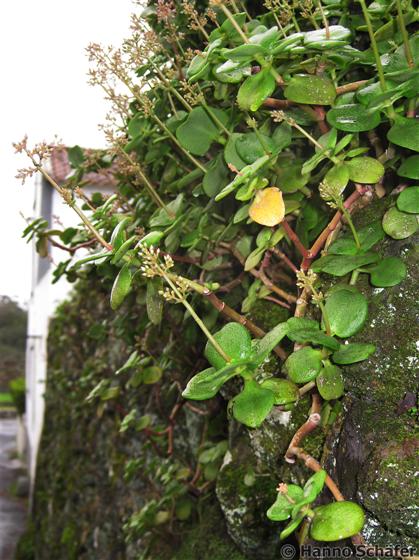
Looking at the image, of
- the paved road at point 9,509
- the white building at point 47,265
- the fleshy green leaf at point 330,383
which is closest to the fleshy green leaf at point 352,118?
the fleshy green leaf at point 330,383

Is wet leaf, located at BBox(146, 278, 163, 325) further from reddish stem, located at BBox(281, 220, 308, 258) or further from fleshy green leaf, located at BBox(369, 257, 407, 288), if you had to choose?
fleshy green leaf, located at BBox(369, 257, 407, 288)

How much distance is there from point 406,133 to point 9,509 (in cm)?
1140

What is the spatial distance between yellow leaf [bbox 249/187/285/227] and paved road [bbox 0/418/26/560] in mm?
8341

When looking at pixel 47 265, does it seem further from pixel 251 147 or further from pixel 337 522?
pixel 337 522

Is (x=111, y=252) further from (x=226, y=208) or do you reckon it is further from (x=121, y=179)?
(x=121, y=179)

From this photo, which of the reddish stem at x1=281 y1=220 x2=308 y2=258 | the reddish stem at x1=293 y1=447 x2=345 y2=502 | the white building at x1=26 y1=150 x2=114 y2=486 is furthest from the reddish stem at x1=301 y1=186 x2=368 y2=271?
the white building at x1=26 y1=150 x2=114 y2=486

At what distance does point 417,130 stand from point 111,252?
19.4 inches

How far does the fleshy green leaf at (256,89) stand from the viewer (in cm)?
91

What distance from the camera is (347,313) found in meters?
0.88

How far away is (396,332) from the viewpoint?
950mm

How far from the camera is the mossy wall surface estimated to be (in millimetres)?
922

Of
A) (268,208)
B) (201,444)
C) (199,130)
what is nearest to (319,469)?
(268,208)

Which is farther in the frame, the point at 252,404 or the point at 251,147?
the point at 251,147

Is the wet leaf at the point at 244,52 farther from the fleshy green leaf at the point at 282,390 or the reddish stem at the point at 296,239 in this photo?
the fleshy green leaf at the point at 282,390
